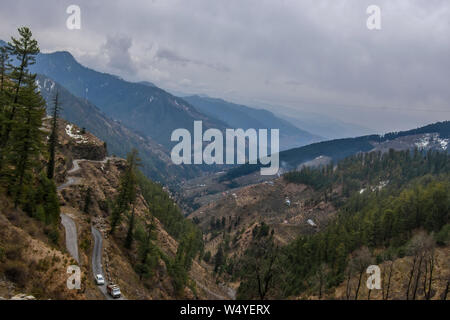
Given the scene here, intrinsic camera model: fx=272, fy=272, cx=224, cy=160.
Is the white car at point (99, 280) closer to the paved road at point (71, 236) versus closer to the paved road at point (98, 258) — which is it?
the paved road at point (98, 258)

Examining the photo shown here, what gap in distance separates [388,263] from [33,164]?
259 feet

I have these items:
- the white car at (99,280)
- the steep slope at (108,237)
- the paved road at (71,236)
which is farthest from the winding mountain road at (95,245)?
the white car at (99,280)

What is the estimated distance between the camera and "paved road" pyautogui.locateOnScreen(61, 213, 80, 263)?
35.4m

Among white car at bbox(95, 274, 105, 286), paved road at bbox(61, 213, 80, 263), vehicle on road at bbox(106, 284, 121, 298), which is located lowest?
vehicle on road at bbox(106, 284, 121, 298)

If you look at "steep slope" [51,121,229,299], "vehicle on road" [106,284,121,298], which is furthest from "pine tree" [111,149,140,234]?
"vehicle on road" [106,284,121,298]

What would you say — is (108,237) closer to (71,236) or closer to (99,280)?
(71,236)

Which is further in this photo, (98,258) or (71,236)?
(98,258)

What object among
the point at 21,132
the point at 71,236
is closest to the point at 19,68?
the point at 21,132

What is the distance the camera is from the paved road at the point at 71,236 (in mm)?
35362

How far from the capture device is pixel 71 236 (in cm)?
3912

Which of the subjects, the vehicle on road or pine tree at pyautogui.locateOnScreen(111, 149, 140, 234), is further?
pine tree at pyautogui.locateOnScreen(111, 149, 140, 234)

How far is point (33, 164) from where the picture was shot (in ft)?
110

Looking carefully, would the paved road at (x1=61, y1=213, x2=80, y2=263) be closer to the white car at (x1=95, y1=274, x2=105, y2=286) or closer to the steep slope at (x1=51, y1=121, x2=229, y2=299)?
the steep slope at (x1=51, y1=121, x2=229, y2=299)
